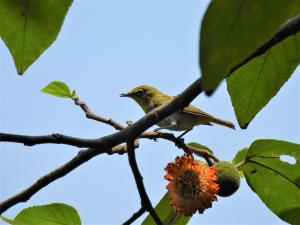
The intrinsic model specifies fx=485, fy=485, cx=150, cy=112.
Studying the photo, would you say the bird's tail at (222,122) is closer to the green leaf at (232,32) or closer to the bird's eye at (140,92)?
the bird's eye at (140,92)

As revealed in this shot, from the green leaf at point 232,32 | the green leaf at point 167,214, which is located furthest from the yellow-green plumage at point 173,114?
the green leaf at point 232,32

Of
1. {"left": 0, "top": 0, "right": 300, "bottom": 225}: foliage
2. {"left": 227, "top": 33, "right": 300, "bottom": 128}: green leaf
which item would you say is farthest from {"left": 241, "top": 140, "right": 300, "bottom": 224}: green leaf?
{"left": 227, "top": 33, "right": 300, "bottom": 128}: green leaf

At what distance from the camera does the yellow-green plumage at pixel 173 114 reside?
18.1ft

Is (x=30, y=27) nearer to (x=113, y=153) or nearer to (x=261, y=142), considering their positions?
(x=113, y=153)

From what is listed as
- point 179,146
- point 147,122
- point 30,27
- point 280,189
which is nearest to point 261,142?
point 280,189

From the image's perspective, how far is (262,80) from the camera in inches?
75.9

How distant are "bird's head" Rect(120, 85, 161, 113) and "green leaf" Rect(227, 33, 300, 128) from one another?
5.05 metres

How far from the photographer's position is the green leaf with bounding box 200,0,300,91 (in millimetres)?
660

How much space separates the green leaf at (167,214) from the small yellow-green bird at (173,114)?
6.70 feet

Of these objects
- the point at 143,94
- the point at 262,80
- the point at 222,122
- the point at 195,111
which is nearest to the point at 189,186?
the point at 262,80

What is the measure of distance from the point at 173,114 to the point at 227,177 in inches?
125

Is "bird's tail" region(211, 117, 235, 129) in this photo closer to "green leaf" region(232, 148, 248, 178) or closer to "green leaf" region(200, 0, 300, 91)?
"green leaf" region(232, 148, 248, 178)

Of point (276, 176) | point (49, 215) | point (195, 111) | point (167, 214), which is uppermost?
point (276, 176)

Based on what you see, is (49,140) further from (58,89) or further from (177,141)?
(58,89)
